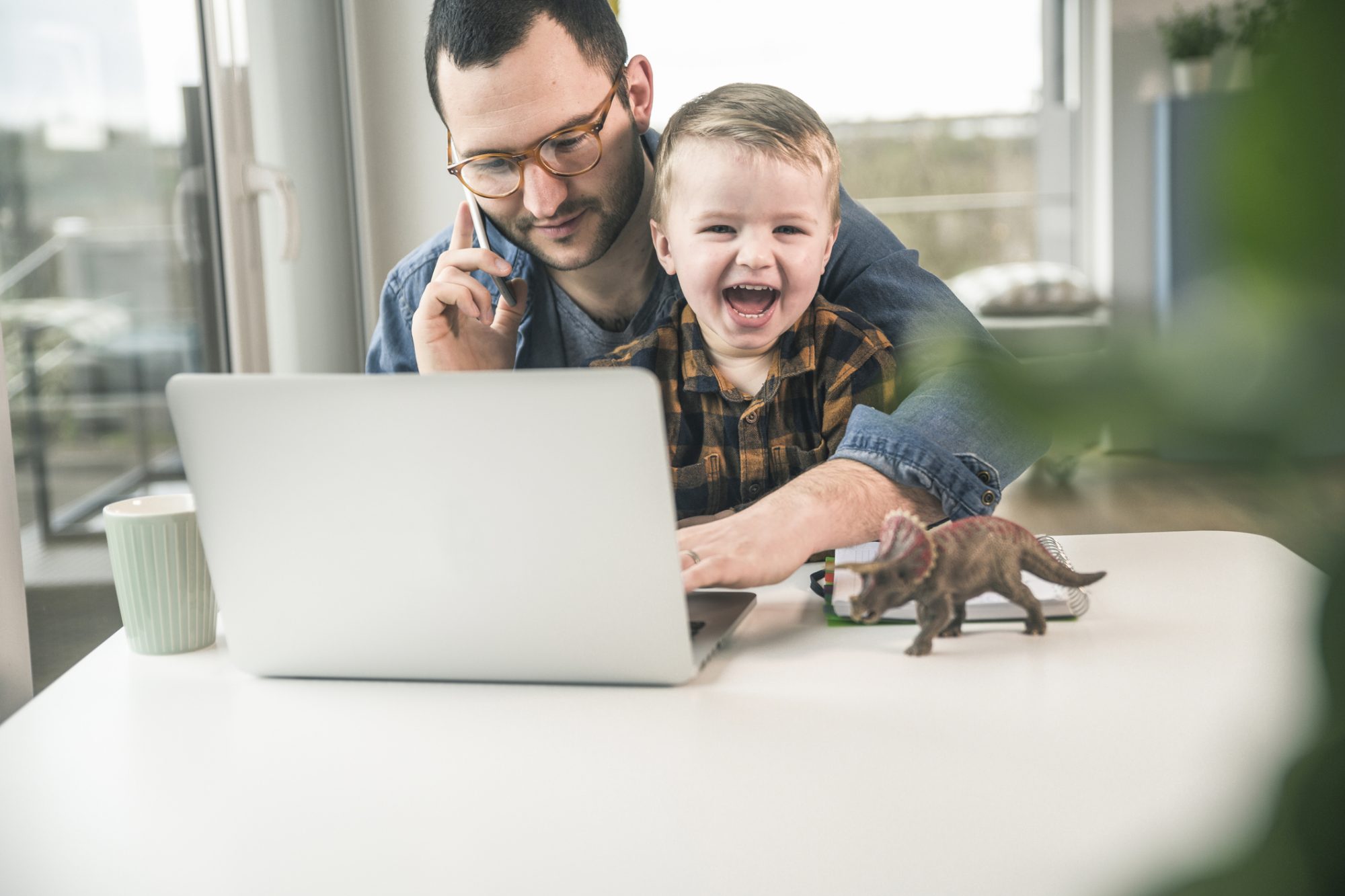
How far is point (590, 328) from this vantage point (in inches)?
68.4

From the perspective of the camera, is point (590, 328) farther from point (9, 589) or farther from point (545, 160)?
point (9, 589)

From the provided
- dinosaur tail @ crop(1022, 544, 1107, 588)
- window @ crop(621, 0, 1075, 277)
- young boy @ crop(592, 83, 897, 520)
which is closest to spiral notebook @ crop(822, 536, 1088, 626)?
dinosaur tail @ crop(1022, 544, 1107, 588)

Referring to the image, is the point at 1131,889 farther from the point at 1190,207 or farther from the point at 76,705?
the point at 76,705

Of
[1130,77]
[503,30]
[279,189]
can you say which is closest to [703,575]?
[503,30]

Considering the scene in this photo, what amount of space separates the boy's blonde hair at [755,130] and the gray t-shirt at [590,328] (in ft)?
0.81

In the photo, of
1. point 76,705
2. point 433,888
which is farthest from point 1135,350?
point 76,705

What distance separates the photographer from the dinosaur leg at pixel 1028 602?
86cm

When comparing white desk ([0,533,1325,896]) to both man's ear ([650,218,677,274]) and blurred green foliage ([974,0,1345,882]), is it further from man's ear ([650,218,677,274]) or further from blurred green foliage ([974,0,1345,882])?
man's ear ([650,218,677,274])

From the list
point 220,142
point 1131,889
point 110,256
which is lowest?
point 1131,889

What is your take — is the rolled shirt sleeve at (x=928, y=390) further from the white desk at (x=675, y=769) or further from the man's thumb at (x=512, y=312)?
the man's thumb at (x=512, y=312)

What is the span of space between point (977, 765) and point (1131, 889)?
1.78 feet

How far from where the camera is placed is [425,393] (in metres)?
0.75

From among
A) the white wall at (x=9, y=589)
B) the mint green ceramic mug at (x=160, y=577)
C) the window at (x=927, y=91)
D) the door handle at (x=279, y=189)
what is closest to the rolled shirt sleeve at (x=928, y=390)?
the mint green ceramic mug at (x=160, y=577)

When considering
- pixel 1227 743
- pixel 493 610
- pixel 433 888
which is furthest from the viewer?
pixel 493 610
